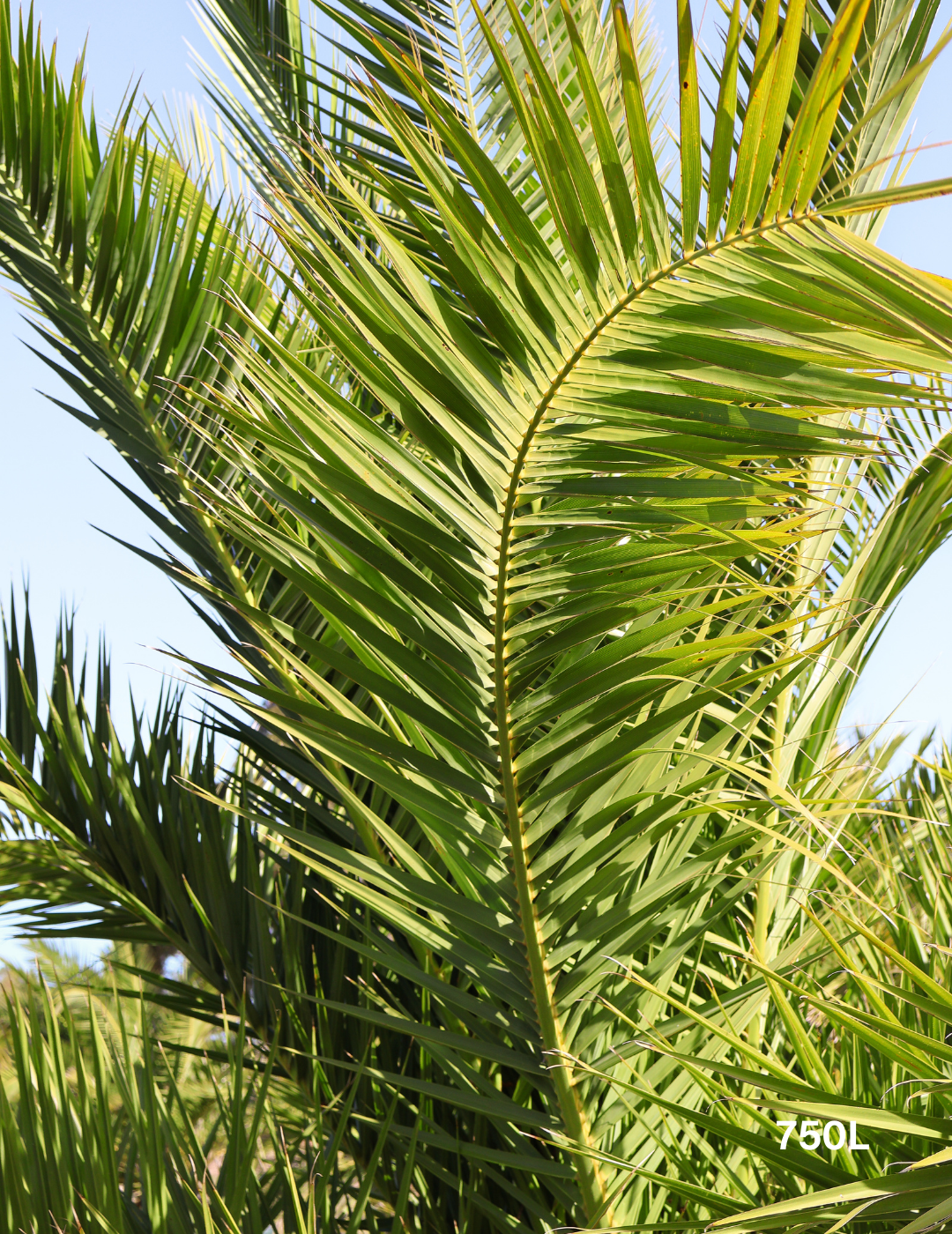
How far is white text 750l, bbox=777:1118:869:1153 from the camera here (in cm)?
92

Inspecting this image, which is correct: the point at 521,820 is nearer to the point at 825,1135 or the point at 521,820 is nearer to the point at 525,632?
the point at 525,632

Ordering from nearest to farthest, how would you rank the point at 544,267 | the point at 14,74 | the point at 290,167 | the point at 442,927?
the point at 544,267 < the point at 442,927 < the point at 14,74 < the point at 290,167

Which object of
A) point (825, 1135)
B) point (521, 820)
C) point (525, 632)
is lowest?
point (825, 1135)

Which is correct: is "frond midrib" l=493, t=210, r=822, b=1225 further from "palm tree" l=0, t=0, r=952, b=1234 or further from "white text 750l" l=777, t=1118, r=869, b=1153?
"white text 750l" l=777, t=1118, r=869, b=1153

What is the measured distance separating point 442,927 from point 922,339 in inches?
26.7

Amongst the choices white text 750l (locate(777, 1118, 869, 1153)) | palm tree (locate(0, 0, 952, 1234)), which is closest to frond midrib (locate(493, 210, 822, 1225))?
palm tree (locate(0, 0, 952, 1234))

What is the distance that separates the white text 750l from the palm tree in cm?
2

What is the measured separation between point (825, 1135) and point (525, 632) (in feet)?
1.79

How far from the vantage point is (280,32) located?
1.98 meters

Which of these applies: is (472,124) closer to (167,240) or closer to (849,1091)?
(167,240)

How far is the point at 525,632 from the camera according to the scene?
0.91 meters

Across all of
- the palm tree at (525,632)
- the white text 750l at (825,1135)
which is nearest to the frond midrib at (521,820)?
the palm tree at (525,632)

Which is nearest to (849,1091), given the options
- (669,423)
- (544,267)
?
(669,423)

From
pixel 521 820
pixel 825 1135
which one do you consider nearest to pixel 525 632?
pixel 521 820
